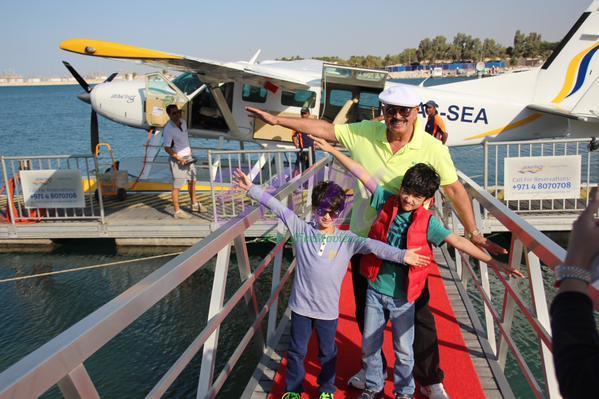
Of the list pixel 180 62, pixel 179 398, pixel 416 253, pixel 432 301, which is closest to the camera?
pixel 416 253

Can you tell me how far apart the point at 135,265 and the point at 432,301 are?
6.00 metres

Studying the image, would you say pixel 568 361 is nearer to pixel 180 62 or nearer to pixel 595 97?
pixel 180 62

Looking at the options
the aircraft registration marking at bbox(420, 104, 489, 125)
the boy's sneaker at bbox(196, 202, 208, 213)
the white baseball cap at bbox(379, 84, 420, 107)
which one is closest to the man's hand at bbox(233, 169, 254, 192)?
the white baseball cap at bbox(379, 84, 420, 107)

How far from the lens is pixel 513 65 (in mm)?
136125

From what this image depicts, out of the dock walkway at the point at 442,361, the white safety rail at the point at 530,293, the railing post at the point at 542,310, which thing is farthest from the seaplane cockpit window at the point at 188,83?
the railing post at the point at 542,310

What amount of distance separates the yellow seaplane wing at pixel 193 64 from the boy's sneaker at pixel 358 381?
23.1 feet

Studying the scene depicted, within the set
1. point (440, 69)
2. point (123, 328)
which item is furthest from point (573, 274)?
point (440, 69)

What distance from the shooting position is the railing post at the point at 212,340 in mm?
2395

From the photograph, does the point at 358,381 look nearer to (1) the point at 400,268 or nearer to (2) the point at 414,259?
(1) the point at 400,268

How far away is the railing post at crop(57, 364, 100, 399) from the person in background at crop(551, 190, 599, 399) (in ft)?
3.83

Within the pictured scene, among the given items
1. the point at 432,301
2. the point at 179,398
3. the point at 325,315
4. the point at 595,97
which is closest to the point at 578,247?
→ the point at 325,315

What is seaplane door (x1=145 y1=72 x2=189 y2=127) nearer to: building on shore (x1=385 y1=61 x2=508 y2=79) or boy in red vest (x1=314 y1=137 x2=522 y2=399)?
boy in red vest (x1=314 y1=137 x2=522 y2=399)

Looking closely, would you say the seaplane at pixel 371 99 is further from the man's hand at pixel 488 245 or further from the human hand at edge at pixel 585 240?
the human hand at edge at pixel 585 240

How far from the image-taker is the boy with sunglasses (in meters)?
2.61
